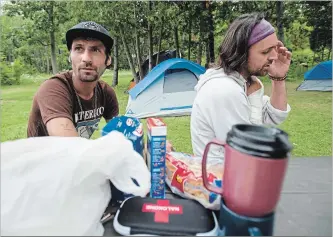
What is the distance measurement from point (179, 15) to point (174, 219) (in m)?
6.22

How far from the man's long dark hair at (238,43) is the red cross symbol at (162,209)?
61 centimetres

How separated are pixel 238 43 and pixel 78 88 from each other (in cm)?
68

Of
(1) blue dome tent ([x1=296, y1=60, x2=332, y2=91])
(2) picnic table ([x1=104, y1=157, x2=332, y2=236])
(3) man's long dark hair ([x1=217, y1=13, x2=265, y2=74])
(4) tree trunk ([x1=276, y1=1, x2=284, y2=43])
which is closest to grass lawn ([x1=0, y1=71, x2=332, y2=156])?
(1) blue dome tent ([x1=296, y1=60, x2=332, y2=91])

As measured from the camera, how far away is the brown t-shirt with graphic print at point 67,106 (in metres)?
0.96

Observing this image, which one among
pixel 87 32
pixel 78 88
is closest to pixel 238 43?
pixel 87 32

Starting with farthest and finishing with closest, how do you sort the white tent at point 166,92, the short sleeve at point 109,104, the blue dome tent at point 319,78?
the blue dome tent at point 319,78 < the white tent at point 166,92 < the short sleeve at point 109,104

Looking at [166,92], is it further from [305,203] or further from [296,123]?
[305,203]

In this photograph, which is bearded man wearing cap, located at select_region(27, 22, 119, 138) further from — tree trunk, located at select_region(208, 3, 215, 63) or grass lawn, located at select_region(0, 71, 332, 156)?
tree trunk, located at select_region(208, 3, 215, 63)

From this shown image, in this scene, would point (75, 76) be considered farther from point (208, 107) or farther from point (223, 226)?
point (223, 226)

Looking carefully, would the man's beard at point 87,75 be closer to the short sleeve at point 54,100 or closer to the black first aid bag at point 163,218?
the short sleeve at point 54,100

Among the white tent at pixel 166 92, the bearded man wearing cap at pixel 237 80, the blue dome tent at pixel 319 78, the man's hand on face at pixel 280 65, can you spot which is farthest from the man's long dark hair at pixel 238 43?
the blue dome tent at pixel 319 78

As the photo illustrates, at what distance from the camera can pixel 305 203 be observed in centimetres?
84

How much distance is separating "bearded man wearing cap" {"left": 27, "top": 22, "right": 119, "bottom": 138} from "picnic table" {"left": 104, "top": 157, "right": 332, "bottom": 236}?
1.71 ft

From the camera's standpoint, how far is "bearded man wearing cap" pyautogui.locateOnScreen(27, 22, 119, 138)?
3.23ft
